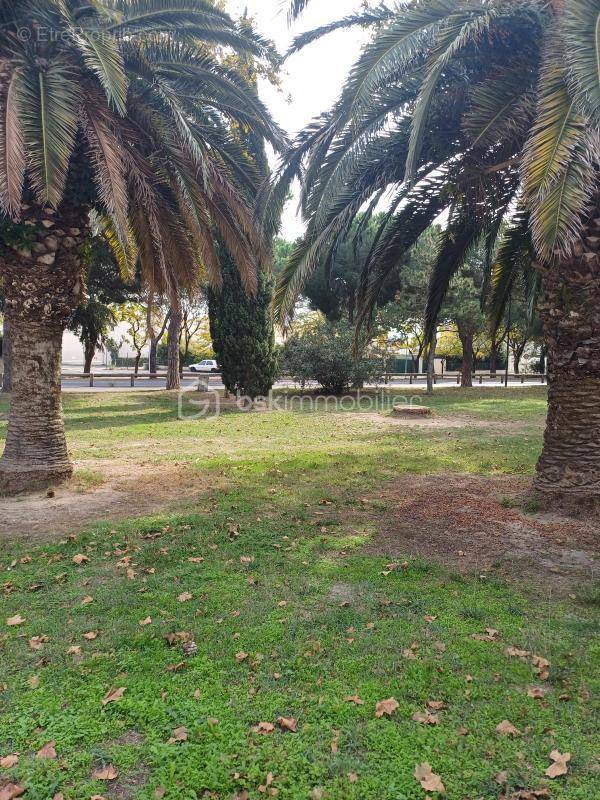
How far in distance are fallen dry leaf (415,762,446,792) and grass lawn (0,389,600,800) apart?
32 millimetres

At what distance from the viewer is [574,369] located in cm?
610

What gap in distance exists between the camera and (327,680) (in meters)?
3.08

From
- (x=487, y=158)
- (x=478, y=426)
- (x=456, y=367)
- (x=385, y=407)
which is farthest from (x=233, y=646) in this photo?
(x=456, y=367)

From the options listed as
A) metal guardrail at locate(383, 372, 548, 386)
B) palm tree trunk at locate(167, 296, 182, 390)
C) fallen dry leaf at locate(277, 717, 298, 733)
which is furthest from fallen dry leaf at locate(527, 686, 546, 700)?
metal guardrail at locate(383, 372, 548, 386)

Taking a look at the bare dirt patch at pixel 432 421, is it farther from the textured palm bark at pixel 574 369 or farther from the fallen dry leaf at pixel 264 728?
the fallen dry leaf at pixel 264 728

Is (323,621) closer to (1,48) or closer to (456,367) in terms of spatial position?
(1,48)

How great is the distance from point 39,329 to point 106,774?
5.74 metres

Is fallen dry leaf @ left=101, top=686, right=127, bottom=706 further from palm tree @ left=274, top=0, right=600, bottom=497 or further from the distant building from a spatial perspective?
the distant building

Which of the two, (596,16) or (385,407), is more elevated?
(596,16)

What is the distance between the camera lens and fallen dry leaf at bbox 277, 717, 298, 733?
106 inches

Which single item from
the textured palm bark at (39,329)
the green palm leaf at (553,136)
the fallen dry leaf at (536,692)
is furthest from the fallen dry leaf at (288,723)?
the textured palm bark at (39,329)

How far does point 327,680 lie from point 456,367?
59689 mm

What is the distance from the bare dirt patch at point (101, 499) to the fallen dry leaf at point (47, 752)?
3186 millimetres

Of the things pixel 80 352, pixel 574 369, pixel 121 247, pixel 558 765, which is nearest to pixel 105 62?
pixel 121 247
